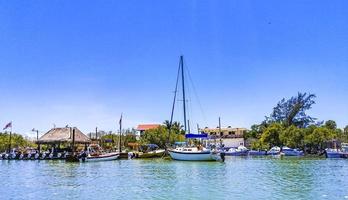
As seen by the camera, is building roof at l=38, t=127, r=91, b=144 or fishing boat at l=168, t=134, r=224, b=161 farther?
building roof at l=38, t=127, r=91, b=144

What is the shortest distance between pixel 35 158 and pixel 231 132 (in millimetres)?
95911

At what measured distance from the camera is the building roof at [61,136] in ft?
283

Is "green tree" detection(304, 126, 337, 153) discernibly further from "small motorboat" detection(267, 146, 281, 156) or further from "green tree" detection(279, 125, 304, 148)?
"small motorboat" detection(267, 146, 281, 156)

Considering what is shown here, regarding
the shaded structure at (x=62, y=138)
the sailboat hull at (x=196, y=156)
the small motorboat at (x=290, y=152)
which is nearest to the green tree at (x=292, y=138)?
the small motorboat at (x=290, y=152)

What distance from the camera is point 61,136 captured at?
8756 cm

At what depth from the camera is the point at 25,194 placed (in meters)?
27.6

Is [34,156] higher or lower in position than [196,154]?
lower

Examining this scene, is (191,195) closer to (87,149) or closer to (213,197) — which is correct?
(213,197)

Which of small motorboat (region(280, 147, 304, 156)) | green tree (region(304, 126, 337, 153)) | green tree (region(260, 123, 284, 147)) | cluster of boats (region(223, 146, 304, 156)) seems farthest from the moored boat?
green tree (region(260, 123, 284, 147))

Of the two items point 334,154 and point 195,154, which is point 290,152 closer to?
point 334,154

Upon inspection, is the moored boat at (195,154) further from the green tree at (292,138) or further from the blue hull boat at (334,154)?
the green tree at (292,138)

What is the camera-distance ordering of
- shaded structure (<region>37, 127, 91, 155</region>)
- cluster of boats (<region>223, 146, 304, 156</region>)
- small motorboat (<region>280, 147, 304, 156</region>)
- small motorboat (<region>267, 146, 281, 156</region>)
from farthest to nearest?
small motorboat (<region>267, 146, 281, 156</region>)
cluster of boats (<region>223, 146, 304, 156</region>)
small motorboat (<region>280, 147, 304, 156</region>)
shaded structure (<region>37, 127, 91, 155</region>)

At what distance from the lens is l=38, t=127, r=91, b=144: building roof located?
86375 mm

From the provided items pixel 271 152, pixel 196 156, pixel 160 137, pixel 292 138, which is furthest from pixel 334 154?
pixel 160 137
